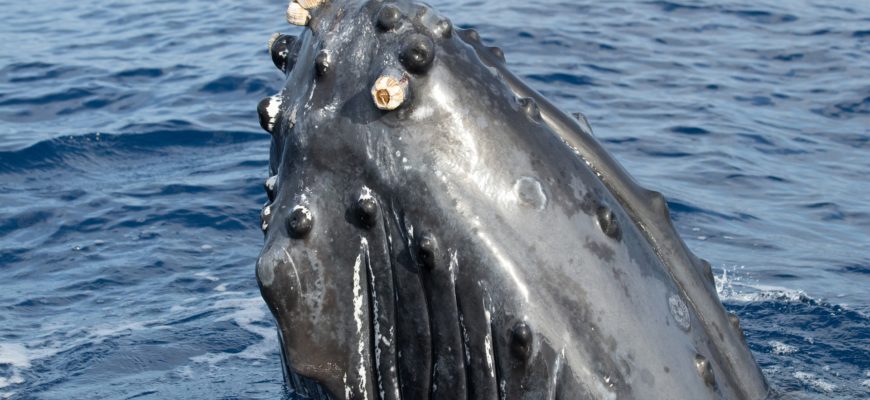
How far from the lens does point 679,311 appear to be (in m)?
4.92

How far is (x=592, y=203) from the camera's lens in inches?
188

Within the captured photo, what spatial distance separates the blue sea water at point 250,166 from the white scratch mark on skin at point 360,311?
2.83 ft

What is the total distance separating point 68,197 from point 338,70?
10.1m

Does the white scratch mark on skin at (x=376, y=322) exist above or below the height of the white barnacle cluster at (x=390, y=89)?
below

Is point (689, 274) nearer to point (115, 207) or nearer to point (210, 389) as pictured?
point (210, 389)

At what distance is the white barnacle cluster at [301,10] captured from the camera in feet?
16.5

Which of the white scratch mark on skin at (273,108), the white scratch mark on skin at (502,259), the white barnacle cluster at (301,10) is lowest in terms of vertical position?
the white scratch mark on skin at (502,259)

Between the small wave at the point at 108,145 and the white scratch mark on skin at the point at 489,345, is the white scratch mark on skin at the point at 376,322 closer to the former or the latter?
the white scratch mark on skin at the point at 489,345

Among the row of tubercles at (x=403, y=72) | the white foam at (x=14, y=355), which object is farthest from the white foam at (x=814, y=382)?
the white foam at (x=14, y=355)

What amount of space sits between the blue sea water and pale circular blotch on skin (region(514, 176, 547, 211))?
1663 mm

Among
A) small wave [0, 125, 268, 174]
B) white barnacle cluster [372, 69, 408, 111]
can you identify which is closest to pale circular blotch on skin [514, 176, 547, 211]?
white barnacle cluster [372, 69, 408, 111]

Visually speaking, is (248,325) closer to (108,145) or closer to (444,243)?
(444,243)

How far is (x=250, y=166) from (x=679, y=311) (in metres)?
10.8

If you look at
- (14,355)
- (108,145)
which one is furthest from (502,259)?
(108,145)
